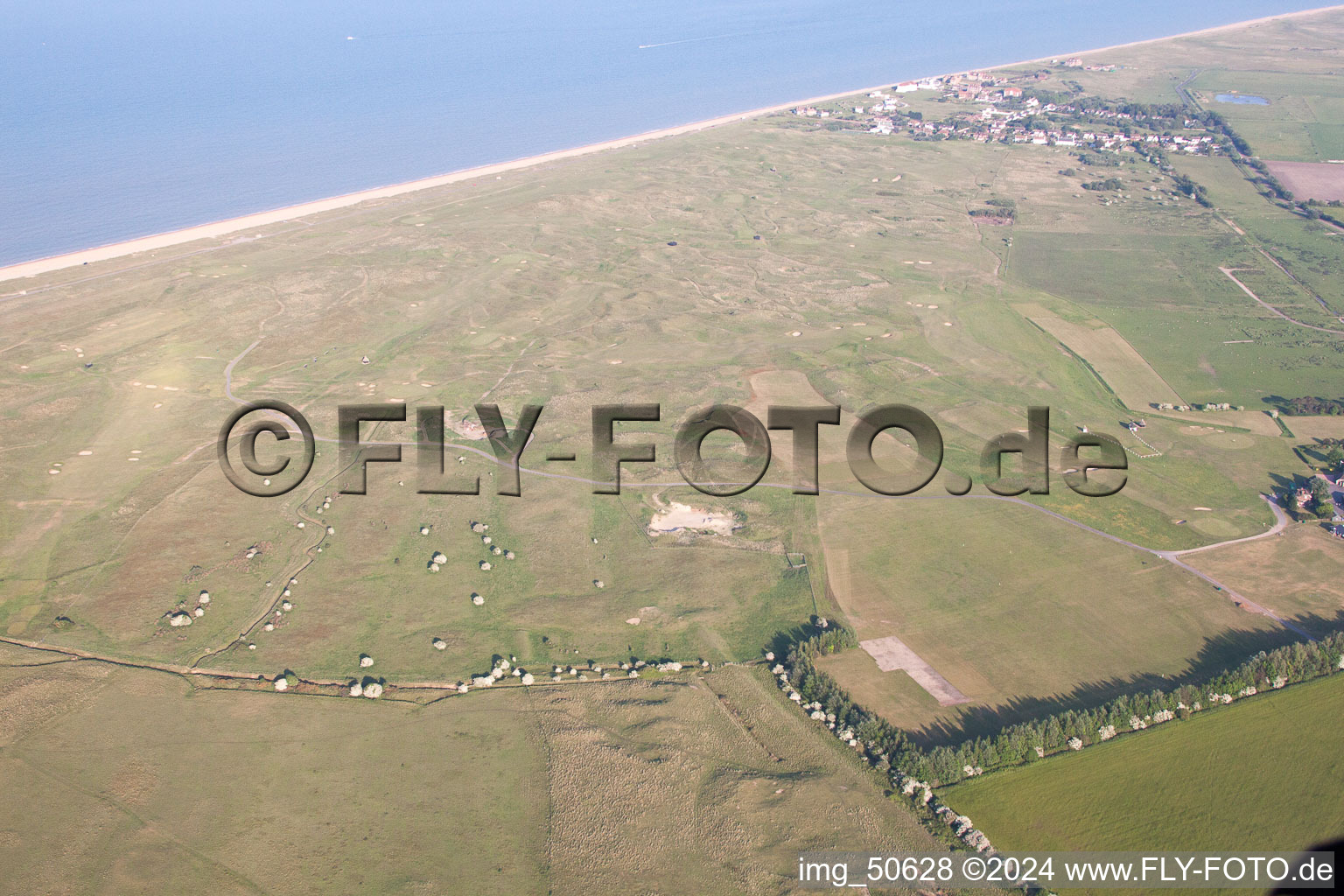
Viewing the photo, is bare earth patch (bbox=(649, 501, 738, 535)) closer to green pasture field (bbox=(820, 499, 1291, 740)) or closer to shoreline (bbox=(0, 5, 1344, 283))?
green pasture field (bbox=(820, 499, 1291, 740))

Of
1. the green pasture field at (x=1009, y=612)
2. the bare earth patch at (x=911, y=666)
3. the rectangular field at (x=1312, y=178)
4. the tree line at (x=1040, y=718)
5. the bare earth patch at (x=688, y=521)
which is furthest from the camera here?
the rectangular field at (x=1312, y=178)

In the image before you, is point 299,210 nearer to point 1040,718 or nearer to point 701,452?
point 701,452

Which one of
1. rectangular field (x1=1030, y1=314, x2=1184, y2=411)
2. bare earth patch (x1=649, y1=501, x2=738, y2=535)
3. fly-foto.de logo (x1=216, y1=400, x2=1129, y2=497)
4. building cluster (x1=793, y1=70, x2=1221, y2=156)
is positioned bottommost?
bare earth patch (x1=649, y1=501, x2=738, y2=535)

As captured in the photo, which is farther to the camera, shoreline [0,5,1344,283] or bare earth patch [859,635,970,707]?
shoreline [0,5,1344,283]

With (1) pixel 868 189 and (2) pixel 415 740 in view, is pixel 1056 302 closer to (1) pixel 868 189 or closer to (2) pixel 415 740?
(1) pixel 868 189

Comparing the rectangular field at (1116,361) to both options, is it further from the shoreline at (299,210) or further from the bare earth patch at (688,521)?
the shoreline at (299,210)

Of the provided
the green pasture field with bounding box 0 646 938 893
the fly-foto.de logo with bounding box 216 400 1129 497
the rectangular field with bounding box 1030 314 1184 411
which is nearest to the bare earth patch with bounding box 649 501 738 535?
the fly-foto.de logo with bounding box 216 400 1129 497

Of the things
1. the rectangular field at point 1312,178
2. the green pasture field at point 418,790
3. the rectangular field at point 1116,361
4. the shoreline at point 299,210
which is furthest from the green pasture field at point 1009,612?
the rectangular field at point 1312,178
